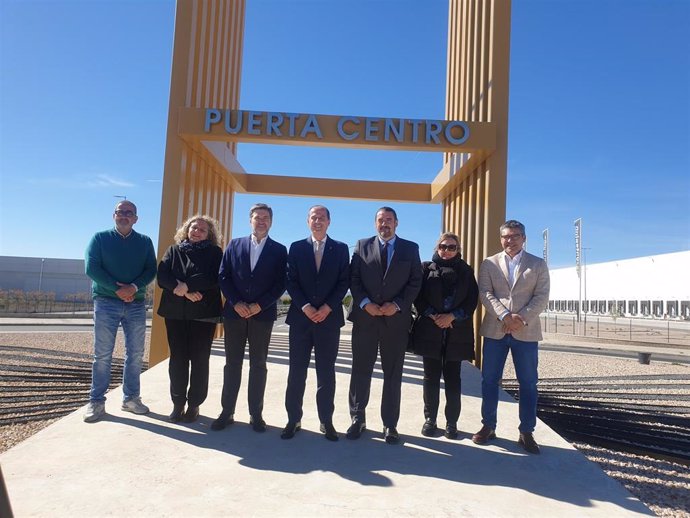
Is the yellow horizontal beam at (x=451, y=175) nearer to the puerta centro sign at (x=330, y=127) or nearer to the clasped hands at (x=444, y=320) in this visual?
the puerta centro sign at (x=330, y=127)

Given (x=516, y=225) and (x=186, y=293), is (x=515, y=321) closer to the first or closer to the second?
(x=516, y=225)

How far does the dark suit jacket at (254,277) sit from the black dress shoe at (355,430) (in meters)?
1.10

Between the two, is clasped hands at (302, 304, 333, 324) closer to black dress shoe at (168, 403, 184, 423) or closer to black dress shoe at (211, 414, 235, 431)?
black dress shoe at (211, 414, 235, 431)

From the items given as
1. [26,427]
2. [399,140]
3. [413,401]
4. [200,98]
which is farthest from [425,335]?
[200,98]

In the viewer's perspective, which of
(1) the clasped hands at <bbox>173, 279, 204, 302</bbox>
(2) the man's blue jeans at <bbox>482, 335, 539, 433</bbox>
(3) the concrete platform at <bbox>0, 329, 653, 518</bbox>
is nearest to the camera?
(3) the concrete platform at <bbox>0, 329, 653, 518</bbox>

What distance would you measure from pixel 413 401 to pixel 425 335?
1.40 m

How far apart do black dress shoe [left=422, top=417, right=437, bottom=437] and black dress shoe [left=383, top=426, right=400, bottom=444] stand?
29 cm

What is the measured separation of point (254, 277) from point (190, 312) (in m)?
0.66

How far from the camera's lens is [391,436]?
12.2 feet

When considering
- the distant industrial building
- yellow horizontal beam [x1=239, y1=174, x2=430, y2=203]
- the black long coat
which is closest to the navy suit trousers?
the black long coat

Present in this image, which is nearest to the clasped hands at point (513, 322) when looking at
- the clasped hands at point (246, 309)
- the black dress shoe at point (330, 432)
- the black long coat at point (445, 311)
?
the black long coat at point (445, 311)

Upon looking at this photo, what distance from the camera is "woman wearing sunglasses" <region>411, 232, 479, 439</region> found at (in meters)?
3.94

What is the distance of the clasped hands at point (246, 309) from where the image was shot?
384cm

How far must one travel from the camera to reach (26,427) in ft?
15.0
